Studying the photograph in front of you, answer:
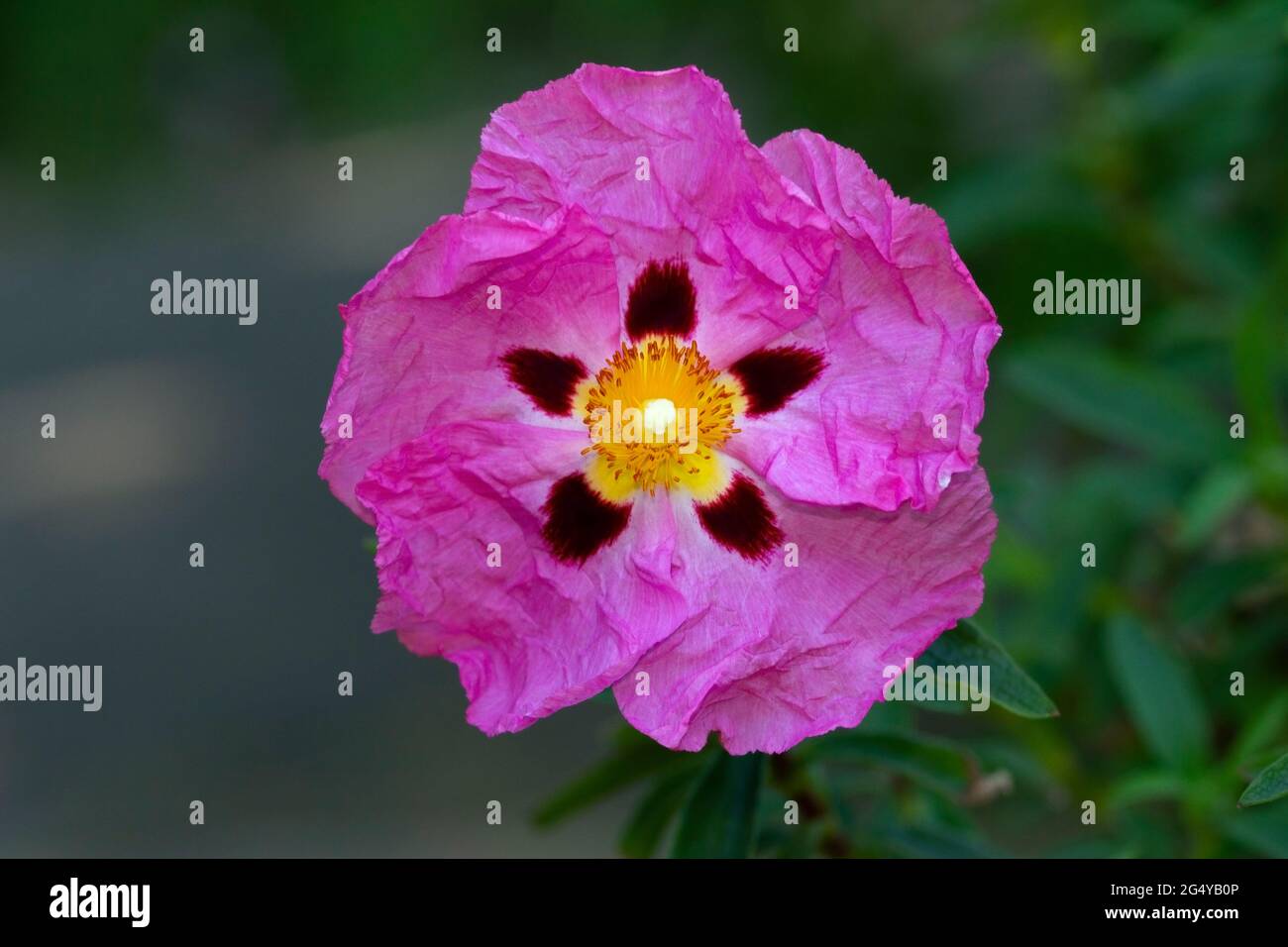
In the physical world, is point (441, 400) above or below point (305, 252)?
below

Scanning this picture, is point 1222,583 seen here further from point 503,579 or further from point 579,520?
point 503,579

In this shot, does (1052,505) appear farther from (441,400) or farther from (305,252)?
(305,252)

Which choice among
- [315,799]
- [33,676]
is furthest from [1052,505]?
[33,676]


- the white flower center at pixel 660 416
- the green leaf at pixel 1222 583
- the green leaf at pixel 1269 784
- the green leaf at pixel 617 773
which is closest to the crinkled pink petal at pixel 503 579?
the white flower center at pixel 660 416

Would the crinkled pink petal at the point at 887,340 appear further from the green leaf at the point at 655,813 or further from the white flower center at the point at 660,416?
the green leaf at the point at 655,813
